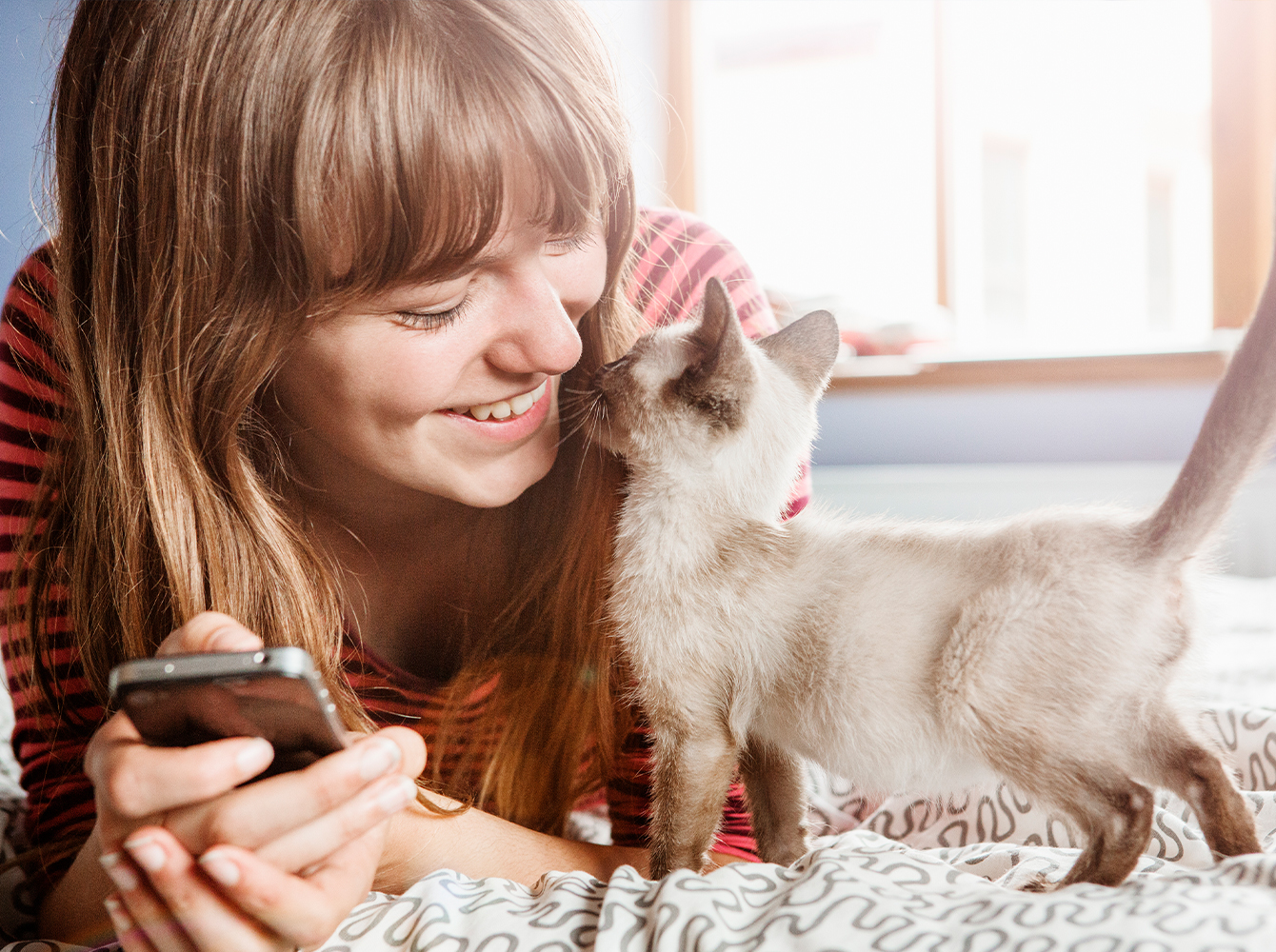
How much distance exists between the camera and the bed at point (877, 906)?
0.51 metres

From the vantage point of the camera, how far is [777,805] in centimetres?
80

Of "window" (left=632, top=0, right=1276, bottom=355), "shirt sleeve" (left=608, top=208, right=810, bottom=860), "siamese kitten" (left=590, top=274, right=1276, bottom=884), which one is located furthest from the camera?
"window" (left=632, top=0, right=1276, bottom=355)

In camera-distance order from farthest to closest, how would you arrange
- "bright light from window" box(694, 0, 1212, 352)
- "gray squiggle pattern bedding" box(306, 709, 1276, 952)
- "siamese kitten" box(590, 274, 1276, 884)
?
"bright light from window" box(694, 0, 1212, 352), "siamese kitten" box(590, 274, 1276, 884), "gray squiggle pattern bedding" box(306, 709, 1276, 952)

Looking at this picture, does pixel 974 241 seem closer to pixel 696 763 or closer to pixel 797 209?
pixel 797 209

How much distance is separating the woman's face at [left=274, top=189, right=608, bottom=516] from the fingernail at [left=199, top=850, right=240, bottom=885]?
1.26 feet

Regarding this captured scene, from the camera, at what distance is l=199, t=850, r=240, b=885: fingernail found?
556 mm

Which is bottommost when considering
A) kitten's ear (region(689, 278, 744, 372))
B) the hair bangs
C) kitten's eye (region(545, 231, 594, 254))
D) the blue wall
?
kitten's ear (region(689, 278, 744, 372))

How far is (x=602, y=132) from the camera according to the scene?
2.71ft

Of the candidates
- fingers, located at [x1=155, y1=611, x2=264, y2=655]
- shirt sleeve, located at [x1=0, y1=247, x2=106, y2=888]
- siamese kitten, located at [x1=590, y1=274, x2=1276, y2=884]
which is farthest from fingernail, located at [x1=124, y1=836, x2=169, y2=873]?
shirt sleeve, located at [x1=0, y1=247, x2=106, y2=888]

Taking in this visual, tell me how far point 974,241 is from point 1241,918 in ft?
9.37

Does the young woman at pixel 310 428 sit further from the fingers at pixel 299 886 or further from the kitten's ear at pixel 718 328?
the kitten's ear at pixel 718 328

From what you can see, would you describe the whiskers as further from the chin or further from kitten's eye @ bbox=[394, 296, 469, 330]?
kitten's eye @ bbox=[394, 296, 469, 330]

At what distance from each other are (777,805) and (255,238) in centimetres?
65

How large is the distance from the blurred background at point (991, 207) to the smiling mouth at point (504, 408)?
140cm
